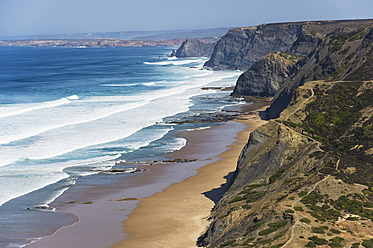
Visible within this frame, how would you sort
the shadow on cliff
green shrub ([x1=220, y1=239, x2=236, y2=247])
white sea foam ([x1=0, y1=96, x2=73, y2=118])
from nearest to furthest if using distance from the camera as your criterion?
1. green shrub ([x1=220, y1=239, x2=236, y2=247])
2. the shadow on cliff
3. white sea foam ([x1=0, y1=96, x2=73, y2=118])

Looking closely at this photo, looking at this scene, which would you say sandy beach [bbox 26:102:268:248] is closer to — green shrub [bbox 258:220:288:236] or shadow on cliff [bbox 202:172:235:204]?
shadow on cliff [bbox 202:172:235:204]

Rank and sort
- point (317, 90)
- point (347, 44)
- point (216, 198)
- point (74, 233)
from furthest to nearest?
1. point (347, 44)
2. point (317, 90)
3. point (216, 198)
4. point (74, 233)

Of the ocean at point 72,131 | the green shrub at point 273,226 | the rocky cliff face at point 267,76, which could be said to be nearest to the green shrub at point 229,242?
the green shrub at point 273,226

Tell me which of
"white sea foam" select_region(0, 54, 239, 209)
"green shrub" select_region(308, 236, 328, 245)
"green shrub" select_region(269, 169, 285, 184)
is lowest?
"white sea foam" select_region(0, 54, 239, 209)

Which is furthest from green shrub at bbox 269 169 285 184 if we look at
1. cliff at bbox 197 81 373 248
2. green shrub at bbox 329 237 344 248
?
green shrub at bbox 329 237 344 248

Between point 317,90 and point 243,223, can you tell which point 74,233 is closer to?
point 243,223

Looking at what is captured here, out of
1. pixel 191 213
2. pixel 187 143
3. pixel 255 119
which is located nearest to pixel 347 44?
pixel 255 119

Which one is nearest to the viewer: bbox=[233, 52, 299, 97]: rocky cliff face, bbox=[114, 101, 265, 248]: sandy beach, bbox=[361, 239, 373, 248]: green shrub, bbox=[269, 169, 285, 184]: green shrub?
bbox=[361, 239, 373, 248]: green shrub

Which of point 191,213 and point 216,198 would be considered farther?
point 216,198
